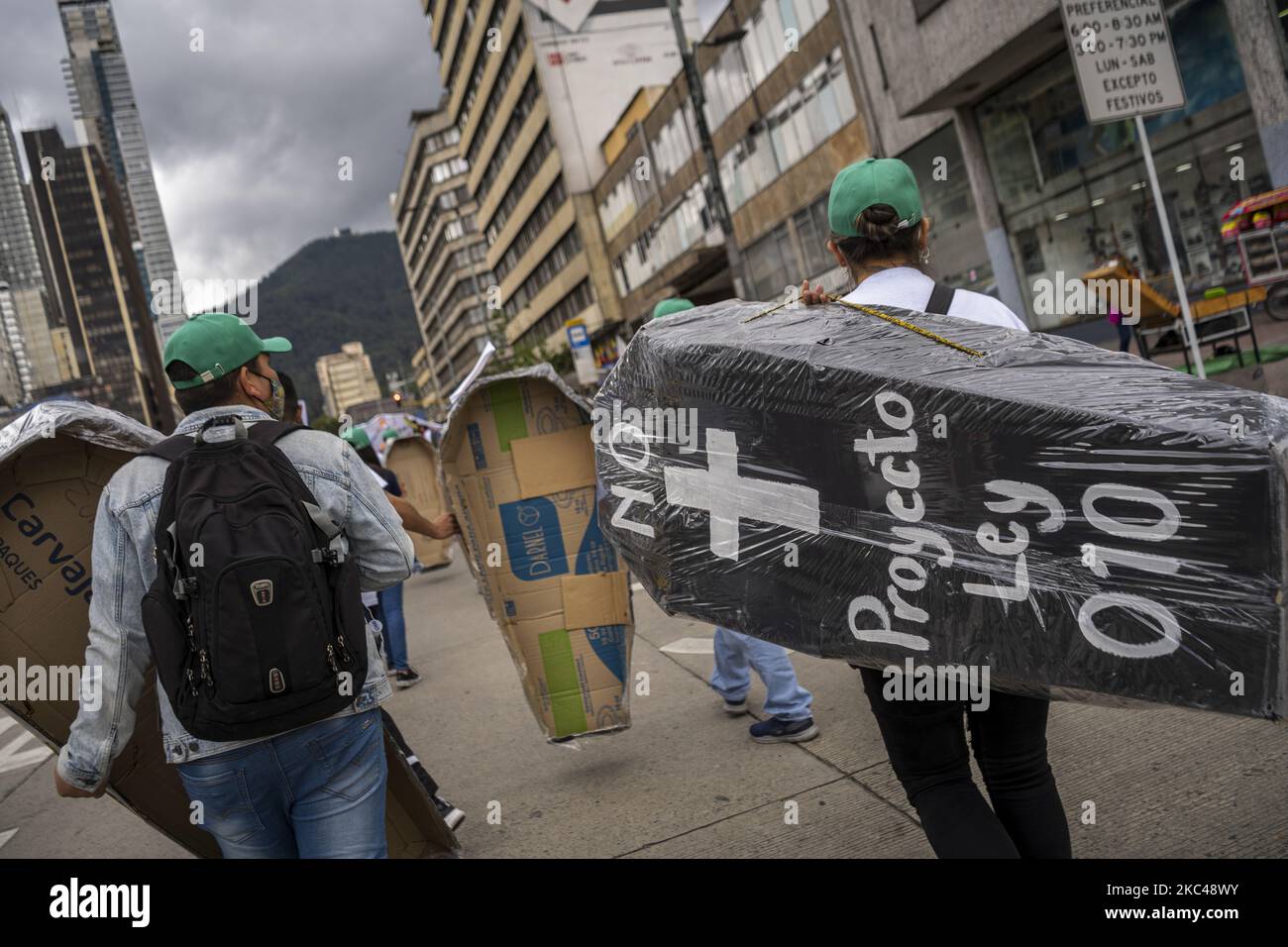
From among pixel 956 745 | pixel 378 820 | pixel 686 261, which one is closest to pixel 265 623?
pixel 378 820

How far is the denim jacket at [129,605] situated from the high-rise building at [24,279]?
16010 cm

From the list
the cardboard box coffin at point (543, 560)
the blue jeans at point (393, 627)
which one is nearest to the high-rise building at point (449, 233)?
the blue jeans at point (393, 627)

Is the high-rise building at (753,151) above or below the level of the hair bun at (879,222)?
above

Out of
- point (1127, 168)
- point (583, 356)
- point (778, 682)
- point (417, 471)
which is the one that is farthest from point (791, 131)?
point (778, 682)

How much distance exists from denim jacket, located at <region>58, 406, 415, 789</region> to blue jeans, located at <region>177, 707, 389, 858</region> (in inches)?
1.8

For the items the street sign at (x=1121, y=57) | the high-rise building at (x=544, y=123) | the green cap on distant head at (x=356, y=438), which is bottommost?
the green cap on distant head at (x=356, y=438)

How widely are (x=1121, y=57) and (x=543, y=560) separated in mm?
5511

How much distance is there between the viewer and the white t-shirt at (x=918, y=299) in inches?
94.7

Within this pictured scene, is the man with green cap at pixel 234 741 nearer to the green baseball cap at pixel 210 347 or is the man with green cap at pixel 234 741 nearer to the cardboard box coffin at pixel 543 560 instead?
the green baseball cap at pixel 210 347

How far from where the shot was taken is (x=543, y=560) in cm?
454

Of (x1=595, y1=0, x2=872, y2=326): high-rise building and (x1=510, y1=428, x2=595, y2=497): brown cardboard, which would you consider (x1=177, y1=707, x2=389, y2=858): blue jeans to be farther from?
(x1=595, y1=0, x2=872, y2=326): high-rise building

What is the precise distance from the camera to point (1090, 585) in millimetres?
2037

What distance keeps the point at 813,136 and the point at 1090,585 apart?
81.3 feet
